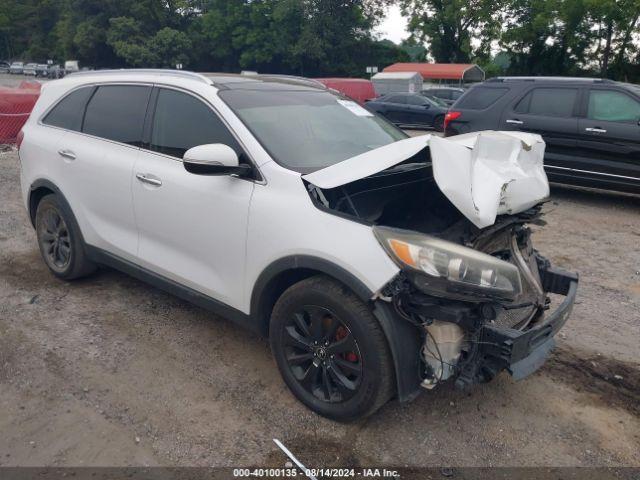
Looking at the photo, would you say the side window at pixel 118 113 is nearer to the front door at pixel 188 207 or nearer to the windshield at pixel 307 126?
the front door at pixel 188 207

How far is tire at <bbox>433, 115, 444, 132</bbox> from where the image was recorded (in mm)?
18672

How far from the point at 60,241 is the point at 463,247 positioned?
3495mm

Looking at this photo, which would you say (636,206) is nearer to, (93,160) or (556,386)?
(556,386)

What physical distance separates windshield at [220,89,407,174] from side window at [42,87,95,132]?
155 centimetres

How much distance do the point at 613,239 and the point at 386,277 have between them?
4848 mm

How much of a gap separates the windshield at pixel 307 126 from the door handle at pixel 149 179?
0.69 m

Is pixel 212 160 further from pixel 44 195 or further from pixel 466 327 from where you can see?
pixel 44 195

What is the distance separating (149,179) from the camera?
3734 mm

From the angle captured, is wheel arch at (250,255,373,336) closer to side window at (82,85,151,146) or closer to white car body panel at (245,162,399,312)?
white car body panel at (245,162,399,312)

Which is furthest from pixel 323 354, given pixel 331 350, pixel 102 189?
pixel 102 189

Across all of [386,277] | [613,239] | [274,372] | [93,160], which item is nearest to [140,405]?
[274,372]

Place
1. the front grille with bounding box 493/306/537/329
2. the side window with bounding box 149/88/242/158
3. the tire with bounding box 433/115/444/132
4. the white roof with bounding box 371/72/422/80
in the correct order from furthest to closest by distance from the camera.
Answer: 1. the white roof with bounding box 371/72/422/80
2. the tire with bounding box 433/115/444/132
3. the side window with bounding box 149/88/242/158
4. the front grille with bounding box 493/306/537/329

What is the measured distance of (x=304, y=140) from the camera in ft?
11.5

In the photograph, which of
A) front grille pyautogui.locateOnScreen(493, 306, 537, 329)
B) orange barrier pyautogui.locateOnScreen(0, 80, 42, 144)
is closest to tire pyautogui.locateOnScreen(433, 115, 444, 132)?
orange barrier pyautogui.locateOnScreen(0, 80, 42, 144)
